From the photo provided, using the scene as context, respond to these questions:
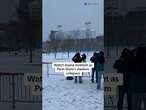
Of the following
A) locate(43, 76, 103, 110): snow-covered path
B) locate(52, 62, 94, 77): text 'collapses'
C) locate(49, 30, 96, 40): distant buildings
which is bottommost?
locate(43, 76, 103, 110): snow-covered path

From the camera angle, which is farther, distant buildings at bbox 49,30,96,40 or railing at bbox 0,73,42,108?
railing at bbox 0,73,42,108

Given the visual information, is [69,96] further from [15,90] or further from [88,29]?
[88,29]

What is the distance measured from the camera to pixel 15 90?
356 inches

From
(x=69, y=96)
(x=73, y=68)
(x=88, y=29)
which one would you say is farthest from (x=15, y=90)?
(x=88, y=29)

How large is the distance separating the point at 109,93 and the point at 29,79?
1.08m

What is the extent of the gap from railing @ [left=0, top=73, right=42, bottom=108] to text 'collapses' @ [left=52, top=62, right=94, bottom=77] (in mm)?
757

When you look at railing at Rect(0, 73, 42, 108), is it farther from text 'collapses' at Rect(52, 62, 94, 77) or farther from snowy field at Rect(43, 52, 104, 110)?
text 'collapses' at Rect(52, 62, 94, 77)

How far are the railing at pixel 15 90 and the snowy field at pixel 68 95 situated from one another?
32cm

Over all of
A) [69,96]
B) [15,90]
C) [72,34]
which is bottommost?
[69,96]

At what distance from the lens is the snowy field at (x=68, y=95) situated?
884 cm

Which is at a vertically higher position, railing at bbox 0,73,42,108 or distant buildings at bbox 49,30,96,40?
distant buildings at bbox 49,30,96,40

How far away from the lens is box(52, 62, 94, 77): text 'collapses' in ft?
24.1

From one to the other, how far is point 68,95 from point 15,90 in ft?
3.42

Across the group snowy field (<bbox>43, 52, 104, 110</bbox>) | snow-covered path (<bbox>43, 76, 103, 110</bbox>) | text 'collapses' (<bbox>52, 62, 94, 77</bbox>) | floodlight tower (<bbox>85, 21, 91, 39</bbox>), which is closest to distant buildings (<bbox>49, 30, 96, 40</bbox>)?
floodlight tower (<bbox>85, 21, 91, 39</bbox>)
